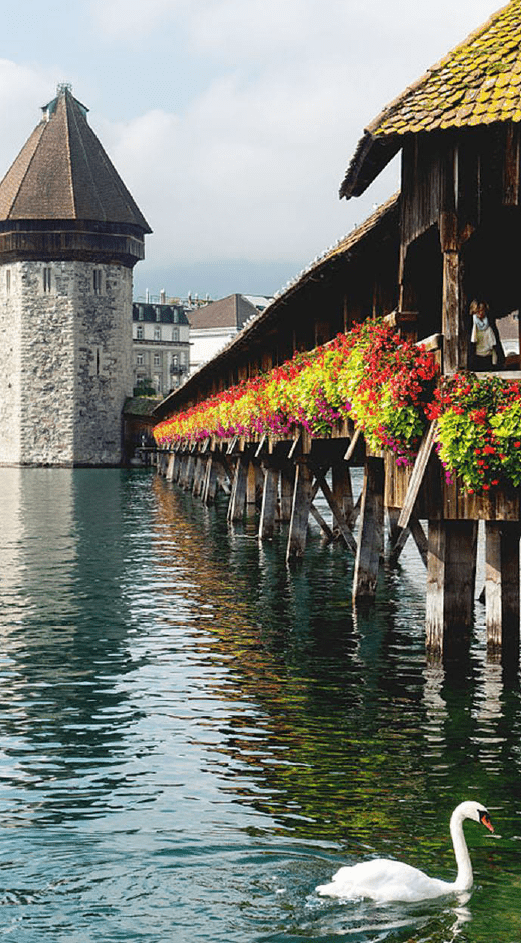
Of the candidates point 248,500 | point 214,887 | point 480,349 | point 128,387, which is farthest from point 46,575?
point 128,387

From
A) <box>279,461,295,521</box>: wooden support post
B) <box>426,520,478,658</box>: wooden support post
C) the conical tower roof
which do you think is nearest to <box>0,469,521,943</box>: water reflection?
<box>426,520,478,658</box>: wooden support post

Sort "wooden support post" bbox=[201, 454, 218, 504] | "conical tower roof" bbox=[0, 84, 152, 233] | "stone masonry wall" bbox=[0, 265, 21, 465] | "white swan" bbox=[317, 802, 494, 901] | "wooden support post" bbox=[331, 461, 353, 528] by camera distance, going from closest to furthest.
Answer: "white swan" bbox=[317, 802, 494, 901] < "wooden support post" bbox=[331, 461, 353, 528] < "wooden support post" bbox=[201, 454, 218, 504] < "conical tower roof" bbox=[0, 84, 152, 233] < "stone masonry wall" bbox=[0, 265, 21, 465]

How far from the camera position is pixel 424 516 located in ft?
34.1

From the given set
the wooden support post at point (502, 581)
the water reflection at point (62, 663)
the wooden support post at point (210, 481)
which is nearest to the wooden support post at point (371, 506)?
the water reflection at point (62, 663)

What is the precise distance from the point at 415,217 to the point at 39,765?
542 cm

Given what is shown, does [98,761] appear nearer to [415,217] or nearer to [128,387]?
[415,217]

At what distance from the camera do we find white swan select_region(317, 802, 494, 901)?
5961 millimetres

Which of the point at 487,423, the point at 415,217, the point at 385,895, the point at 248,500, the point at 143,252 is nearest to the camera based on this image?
the point at 385,895

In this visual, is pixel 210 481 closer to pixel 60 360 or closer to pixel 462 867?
pixel 462 867

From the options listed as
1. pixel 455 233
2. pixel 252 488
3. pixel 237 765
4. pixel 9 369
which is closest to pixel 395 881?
pixel 237 765

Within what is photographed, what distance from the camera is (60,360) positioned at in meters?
72.2

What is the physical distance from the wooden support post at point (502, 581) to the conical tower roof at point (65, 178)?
61868 mm

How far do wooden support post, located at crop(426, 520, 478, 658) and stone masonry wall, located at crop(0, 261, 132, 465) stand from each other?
62.0 metres

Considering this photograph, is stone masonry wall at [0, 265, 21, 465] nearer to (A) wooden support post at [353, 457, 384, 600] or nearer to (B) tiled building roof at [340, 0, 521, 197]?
(A) wooden support post at [353, 457, 384, 600]
